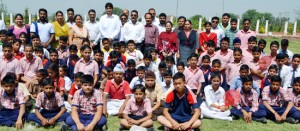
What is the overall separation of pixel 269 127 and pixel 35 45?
209 inches

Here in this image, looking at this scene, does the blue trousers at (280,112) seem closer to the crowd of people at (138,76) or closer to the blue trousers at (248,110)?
the crowd of people at (138,76)

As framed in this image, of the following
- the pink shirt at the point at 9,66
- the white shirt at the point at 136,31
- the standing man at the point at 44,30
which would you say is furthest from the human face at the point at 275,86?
the standing man at the point at 44,30

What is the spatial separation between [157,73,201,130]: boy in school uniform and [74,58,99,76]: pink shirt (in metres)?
2.17

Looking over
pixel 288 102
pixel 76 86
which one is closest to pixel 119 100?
pixel 76 86

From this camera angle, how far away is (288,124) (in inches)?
224

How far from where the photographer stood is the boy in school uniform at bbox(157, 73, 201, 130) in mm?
4984

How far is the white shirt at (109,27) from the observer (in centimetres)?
851

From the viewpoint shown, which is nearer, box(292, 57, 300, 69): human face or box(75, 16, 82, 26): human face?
box(292, 57, 300, 69): human face

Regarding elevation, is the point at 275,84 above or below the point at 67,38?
below

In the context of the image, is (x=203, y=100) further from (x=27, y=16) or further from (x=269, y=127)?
(x=27, y=16)

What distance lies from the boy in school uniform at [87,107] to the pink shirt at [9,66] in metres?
2.22

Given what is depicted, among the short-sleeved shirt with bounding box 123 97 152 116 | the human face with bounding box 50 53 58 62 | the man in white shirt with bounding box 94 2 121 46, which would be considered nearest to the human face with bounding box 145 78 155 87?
the short-sleeved shirt with bounding box 123 97 152 116

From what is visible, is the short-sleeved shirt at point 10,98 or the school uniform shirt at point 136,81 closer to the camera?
the short-sleeved shirt at point 10,98

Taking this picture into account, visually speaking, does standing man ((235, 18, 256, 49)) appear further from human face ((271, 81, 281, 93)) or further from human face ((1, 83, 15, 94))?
human face ((1, 83, 15, 94))
